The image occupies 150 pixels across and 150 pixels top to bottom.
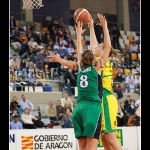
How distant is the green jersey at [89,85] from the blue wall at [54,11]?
30.5ft

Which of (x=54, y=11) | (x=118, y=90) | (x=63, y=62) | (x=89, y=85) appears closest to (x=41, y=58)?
(x=54, y=11)

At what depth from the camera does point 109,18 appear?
1538cm

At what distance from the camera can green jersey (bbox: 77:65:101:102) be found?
4.94m

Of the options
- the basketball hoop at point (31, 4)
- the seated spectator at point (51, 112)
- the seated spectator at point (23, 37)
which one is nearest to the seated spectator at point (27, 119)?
the seated spectator at point (51, 112)

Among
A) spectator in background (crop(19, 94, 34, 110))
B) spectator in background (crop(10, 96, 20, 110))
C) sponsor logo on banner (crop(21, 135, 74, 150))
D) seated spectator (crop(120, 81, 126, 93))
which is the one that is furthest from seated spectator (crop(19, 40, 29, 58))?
sponsor logo on banner (crop(21, 135, 74, 150))

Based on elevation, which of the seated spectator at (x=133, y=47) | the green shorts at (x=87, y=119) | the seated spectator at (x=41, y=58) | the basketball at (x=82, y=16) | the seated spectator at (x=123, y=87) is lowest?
the green shorts at (x=87, y=119)

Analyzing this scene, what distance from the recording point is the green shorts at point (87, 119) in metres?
4.81

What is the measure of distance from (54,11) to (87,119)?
10.3m

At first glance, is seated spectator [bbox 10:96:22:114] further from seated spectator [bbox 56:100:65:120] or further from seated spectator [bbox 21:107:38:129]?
seated spectator [bbox 56:100:65:120]

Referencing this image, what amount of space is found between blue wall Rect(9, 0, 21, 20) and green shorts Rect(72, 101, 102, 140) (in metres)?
7.77

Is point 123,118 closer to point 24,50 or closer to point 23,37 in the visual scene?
point 24,50

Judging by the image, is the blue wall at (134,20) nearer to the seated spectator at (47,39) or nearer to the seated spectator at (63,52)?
the seated spectator at (63,52)
